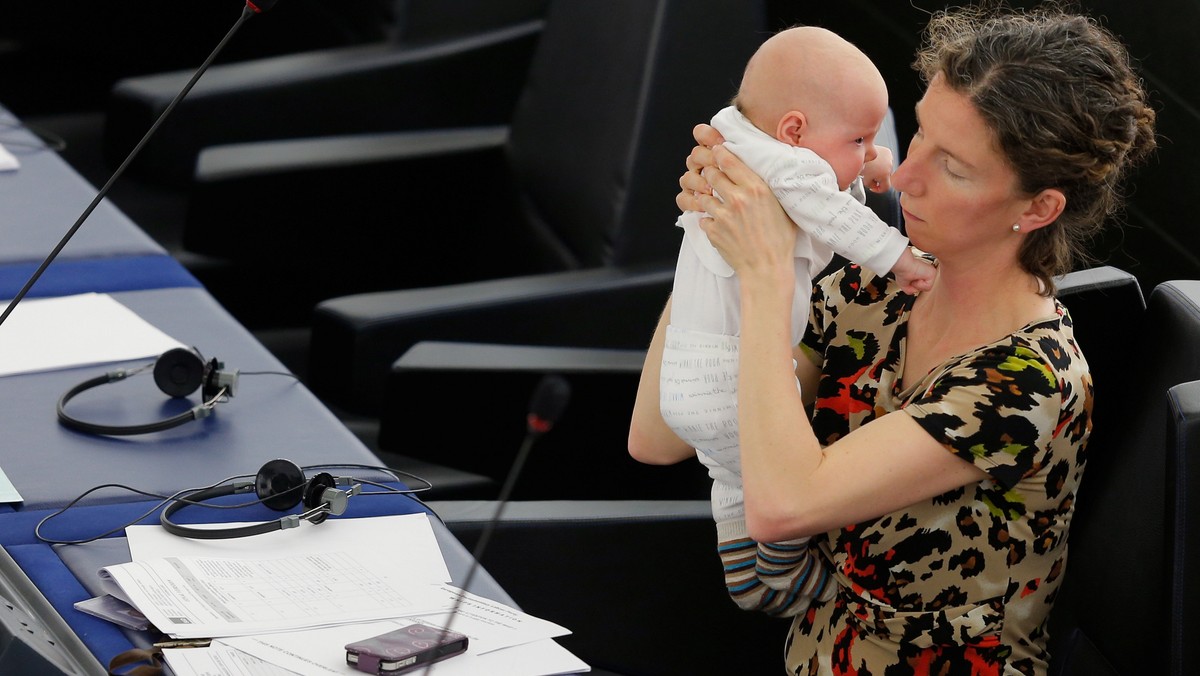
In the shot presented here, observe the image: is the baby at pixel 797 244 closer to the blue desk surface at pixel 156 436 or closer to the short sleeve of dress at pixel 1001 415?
the short sleeve of dress at pixel 1001 415

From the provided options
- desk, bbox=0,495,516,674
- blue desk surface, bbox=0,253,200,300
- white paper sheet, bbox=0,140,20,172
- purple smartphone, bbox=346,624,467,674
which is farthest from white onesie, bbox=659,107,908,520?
white paper sheet, bbox=0,140,20,172

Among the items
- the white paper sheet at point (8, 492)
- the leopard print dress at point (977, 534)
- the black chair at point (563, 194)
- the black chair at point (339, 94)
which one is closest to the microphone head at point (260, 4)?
the white paper sheet at point (8, 492)

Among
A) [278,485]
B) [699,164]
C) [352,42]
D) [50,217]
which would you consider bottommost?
[278,485]

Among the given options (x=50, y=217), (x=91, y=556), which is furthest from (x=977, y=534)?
(x=50, y=217)

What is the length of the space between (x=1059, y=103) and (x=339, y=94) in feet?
6.82

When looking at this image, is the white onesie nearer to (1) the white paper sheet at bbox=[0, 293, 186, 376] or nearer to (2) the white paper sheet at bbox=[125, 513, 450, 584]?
(2) the white paper sheet at bbox=[125, 513, 450, 584]

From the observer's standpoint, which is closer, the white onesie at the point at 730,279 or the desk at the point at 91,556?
the desk at the point at 91,556

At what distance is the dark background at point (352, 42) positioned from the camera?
227 centimetres

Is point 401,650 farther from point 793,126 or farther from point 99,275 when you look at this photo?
point 99,275

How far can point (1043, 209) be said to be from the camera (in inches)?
56.7

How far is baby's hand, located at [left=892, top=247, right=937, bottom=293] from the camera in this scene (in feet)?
4.93

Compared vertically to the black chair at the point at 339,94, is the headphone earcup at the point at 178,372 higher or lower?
lower

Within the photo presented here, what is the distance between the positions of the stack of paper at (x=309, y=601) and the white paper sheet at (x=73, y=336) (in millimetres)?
457

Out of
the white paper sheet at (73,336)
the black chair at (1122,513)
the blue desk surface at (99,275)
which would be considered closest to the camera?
the black chair at (1122,513)
